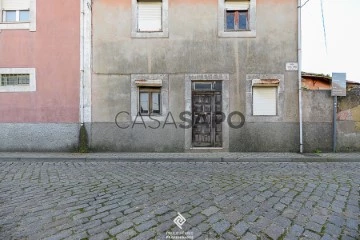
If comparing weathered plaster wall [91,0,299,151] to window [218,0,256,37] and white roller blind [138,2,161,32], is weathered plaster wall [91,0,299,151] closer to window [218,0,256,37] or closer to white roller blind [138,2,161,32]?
window [218,0,256,37]

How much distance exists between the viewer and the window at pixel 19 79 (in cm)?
945

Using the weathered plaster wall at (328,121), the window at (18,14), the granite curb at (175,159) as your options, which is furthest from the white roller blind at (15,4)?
the weathered plaster wall at (328,121)

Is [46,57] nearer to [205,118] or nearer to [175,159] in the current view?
[175,159]

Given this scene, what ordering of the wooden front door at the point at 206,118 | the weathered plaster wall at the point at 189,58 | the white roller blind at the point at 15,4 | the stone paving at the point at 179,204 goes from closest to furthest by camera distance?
the stone paving at the point at 179,204 < the weathered plaster wall at the point at 189,58 < the wooden front door at the point at 206,118 < the white roller blind at the point at 15,4

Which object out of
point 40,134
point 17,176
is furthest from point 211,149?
point 40,134

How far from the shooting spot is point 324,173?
18.8 feet

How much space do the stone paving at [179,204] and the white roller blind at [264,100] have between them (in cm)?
388

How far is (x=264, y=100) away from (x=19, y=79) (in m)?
10.1

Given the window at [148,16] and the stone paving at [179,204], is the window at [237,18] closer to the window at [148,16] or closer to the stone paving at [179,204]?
the window at [148,16]

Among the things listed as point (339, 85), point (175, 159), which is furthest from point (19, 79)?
point (339, 85)

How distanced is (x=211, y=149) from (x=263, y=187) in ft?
15.7

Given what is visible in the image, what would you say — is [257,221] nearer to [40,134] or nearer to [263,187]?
[263,187]

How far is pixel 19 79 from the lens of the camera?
959 cm

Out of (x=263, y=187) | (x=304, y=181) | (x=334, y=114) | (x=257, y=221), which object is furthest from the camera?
(x=334, y=114)
